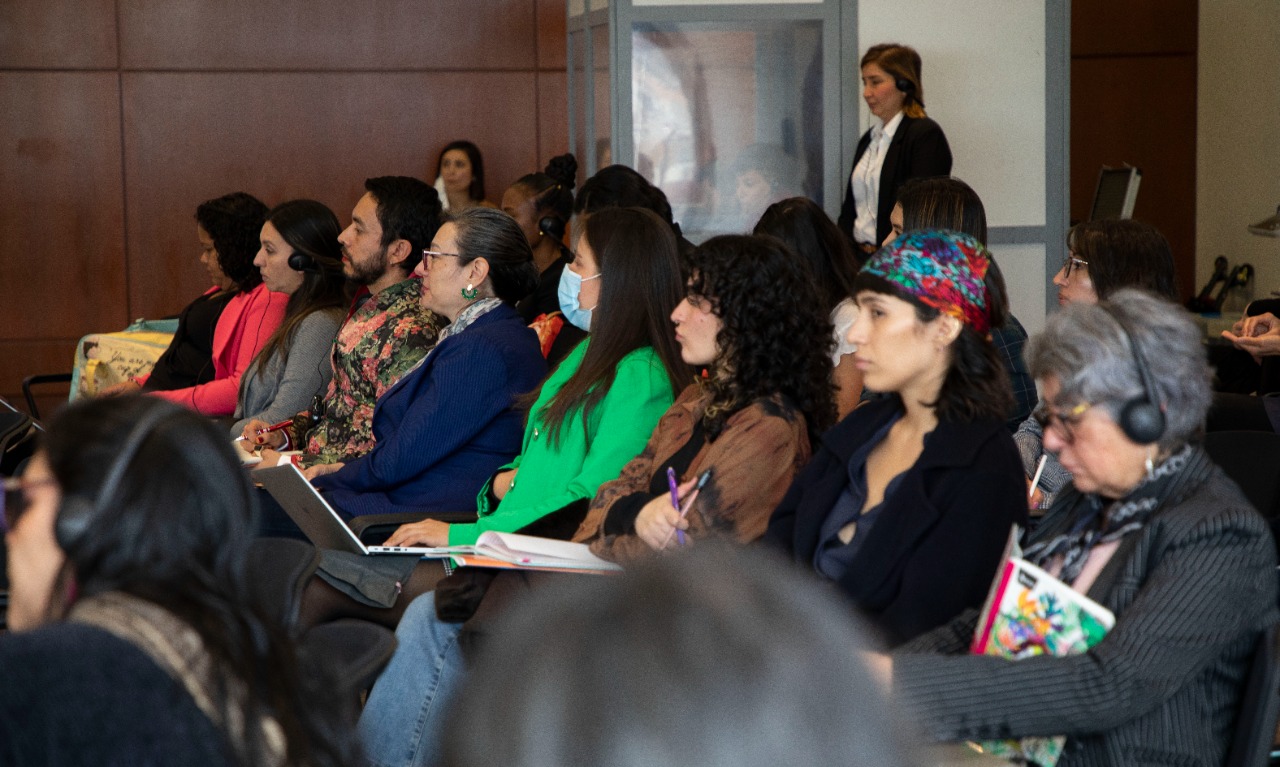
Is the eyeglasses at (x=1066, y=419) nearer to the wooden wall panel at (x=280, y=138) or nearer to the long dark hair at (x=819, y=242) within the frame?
the long dark hair at (x=819, y=242)

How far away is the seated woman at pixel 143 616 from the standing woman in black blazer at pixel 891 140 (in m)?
4.01

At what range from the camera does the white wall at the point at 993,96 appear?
5348mm

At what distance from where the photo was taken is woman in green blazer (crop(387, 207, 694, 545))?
2910mm

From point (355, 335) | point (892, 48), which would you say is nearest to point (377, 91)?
point (892, 48)

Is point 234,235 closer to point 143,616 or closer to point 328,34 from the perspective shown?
point 328,34

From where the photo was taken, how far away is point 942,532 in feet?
6.50

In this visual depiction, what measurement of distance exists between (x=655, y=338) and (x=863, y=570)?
1.03 metres

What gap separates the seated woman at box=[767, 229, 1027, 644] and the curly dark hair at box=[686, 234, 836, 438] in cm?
28

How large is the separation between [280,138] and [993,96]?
3.97m

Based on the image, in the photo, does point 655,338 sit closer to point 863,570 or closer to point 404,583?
point 404,583

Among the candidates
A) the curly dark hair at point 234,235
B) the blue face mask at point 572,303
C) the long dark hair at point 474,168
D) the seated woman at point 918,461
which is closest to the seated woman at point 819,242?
the blue face mask at point 572,303

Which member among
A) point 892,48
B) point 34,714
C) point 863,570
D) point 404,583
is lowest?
point 404,583

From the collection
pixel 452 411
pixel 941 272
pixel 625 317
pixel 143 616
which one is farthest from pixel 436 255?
pixel 143 616

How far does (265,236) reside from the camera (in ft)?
15.0
